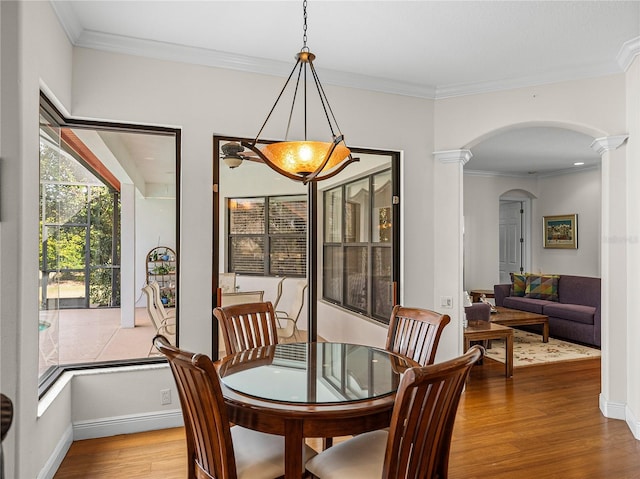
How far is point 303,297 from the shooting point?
3.49m

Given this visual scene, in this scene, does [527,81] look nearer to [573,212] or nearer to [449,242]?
[449,242]

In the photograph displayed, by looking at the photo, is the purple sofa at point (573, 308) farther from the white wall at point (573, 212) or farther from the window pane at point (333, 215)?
the window pane at point (333, 215)

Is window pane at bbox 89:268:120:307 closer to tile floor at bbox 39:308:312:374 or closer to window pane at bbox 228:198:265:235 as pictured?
tile floor at bbox 39:308:312:374

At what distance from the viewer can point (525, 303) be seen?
6371 millimetres

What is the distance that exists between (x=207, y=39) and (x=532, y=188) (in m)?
7.16

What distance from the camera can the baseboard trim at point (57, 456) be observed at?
227 cm

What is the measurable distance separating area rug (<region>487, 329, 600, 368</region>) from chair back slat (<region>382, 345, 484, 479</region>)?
3.61 metres

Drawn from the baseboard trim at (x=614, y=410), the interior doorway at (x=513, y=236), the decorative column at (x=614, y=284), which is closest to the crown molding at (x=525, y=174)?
the interior doorway at (x=513, y=236)

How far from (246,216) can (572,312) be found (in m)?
4.85

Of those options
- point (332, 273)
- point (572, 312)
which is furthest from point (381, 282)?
point (572, 312)

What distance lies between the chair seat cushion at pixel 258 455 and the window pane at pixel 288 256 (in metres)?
1.65

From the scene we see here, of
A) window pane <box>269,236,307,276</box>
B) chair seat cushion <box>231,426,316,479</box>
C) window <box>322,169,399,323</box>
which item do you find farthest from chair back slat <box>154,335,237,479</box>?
window <box>322,169,399,323</box>

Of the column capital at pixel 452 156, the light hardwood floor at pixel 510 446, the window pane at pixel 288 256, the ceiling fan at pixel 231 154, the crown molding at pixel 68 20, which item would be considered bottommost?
the light hardwood floor at pixel 510 446

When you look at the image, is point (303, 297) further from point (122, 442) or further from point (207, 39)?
point (207, 39)
